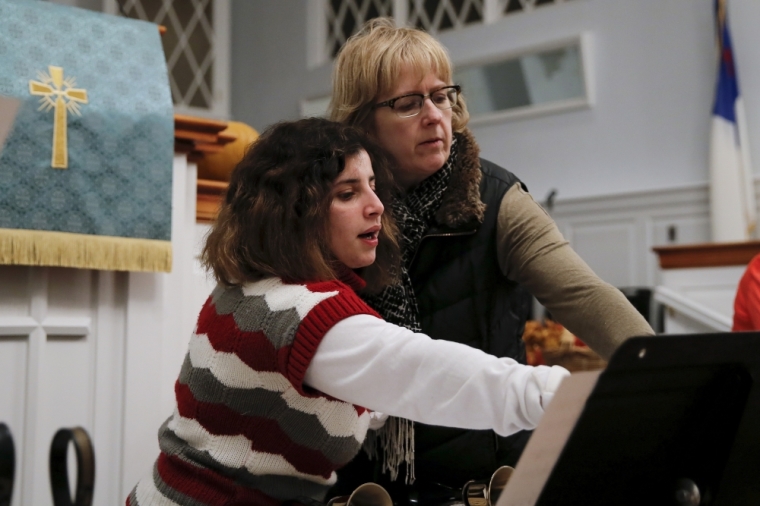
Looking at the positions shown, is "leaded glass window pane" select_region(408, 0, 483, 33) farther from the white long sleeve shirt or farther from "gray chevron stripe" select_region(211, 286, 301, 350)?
the white long sleeve shirt

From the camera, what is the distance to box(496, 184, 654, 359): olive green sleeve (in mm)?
1430

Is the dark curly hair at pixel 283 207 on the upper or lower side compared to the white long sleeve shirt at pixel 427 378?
upper

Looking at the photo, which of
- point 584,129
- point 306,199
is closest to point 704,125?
point 584,129

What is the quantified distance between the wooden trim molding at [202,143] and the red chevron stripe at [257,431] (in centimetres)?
125

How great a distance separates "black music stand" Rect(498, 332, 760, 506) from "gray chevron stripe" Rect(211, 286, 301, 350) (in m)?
0.38

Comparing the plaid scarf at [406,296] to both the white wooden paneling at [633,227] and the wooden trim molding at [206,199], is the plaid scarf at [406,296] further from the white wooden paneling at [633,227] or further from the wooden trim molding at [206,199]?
the white wooden paneling at [633,227]

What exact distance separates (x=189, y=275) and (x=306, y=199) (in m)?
1.32

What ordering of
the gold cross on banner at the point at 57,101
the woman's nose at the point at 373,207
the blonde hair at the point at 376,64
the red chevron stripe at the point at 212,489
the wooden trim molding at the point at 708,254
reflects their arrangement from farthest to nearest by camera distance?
1. the wooden trim molding at the point at 708,254
2. the gold cross on banner at the point at 57,101
3. the blonde hair at the point at 376,64
4. the woman's nose at the point at 373,207
5. the red chevron stripe at the point at 212,489

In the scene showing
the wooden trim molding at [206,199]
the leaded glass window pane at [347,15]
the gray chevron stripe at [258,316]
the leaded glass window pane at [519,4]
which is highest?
the leaded glass window pane at [347,15]

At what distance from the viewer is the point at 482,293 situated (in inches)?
63.1

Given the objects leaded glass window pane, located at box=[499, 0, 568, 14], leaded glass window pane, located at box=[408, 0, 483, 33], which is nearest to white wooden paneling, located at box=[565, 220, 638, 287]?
leaded glass window pane, located at box=[499, 0, 568, 14]

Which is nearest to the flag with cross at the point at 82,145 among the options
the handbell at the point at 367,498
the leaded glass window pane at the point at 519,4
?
the handbell at the point at 367,498

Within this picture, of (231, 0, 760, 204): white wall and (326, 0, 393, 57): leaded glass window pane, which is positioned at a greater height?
(326, 0, 393, 57): leaded glass window pane

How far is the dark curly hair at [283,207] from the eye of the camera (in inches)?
49.8
